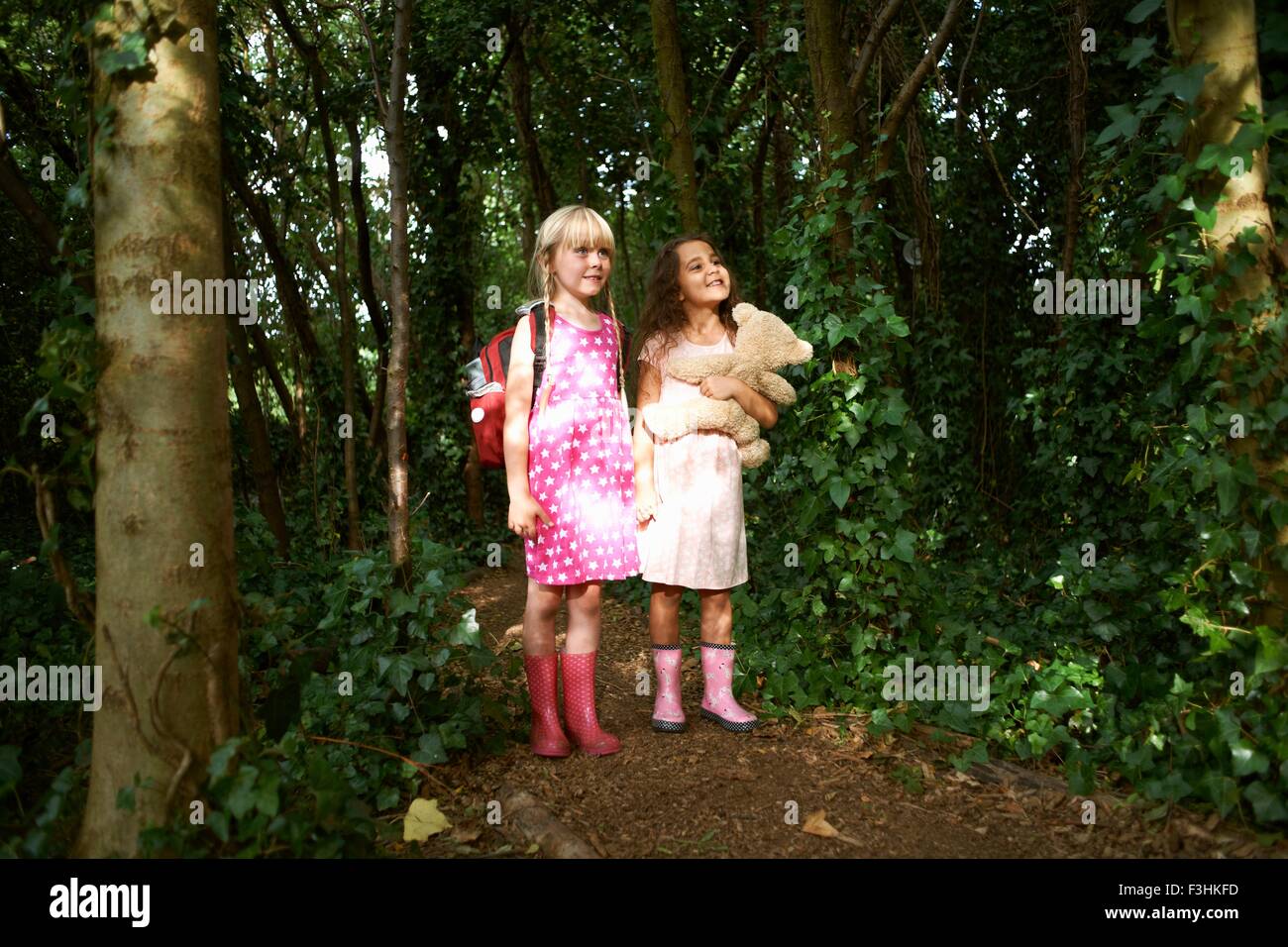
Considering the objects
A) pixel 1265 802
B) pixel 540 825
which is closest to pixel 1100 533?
pixel 1265 802

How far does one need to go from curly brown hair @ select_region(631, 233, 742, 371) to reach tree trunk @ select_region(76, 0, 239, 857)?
1.81 m

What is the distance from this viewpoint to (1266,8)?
2.91 metres

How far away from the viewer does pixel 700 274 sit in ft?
12.2

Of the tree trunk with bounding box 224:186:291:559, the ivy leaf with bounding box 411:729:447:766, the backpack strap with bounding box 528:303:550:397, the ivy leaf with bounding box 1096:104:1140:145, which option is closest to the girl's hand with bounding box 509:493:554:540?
the backpack strap with bounding box 528:303:550:397

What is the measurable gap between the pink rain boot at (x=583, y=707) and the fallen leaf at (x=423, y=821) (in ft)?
2.34

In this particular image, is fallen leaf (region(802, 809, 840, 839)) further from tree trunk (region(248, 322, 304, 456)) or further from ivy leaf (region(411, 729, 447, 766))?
tree trunk (region(248, 322, 304, 456))

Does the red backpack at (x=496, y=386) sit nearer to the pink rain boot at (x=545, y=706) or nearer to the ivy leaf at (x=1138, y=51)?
the pink rain boot at (x=545, y=706)

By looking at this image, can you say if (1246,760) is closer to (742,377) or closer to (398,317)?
(742,377)

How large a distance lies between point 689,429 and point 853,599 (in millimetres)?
1110

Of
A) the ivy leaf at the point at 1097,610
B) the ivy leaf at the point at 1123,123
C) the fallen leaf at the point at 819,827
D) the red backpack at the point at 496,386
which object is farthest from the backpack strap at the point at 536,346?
the ivy leaf at the point at 1097,610

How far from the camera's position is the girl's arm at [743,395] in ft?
11.9

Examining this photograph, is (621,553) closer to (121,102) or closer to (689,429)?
(689,429)

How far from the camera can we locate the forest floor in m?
2.88
